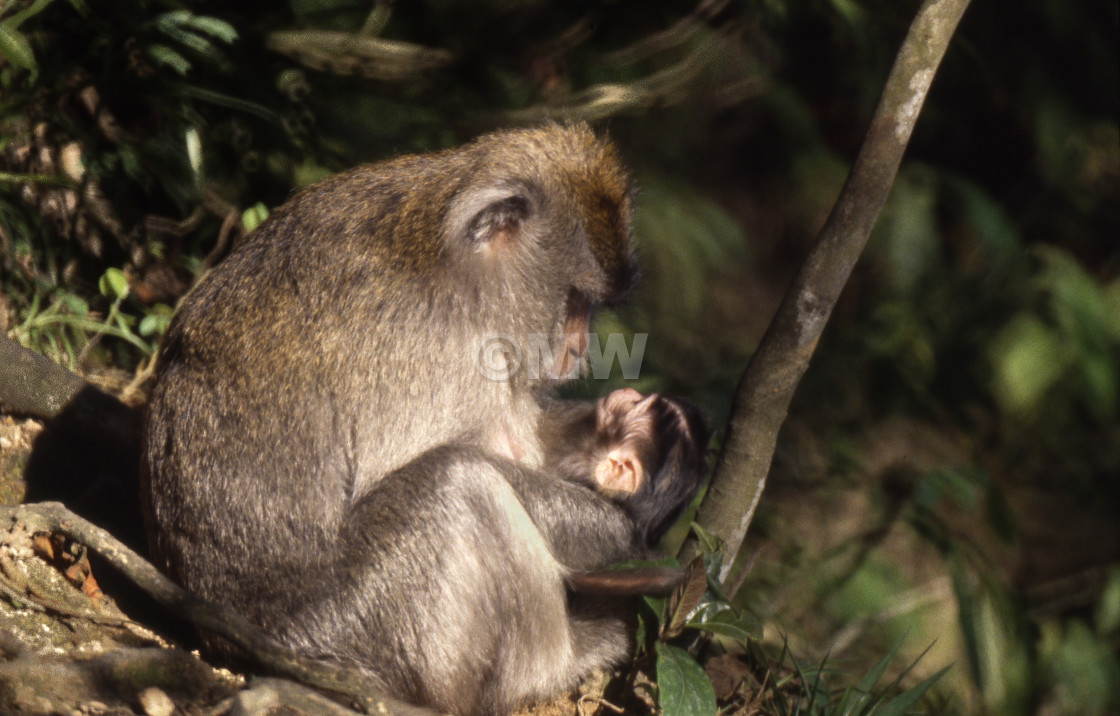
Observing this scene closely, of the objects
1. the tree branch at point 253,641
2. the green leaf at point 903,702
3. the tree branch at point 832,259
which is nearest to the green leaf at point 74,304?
the tree branch at point 253,641

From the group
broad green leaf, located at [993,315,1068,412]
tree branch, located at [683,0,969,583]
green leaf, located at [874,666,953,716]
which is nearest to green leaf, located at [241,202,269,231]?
tree branch, located at [683,0,969,583]

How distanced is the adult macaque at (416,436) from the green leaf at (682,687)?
0.42m

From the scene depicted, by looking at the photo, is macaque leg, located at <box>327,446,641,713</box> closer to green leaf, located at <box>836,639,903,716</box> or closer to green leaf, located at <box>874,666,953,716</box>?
green leaf, located at <box>836,639,903,716</box>

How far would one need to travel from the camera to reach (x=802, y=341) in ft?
11.1

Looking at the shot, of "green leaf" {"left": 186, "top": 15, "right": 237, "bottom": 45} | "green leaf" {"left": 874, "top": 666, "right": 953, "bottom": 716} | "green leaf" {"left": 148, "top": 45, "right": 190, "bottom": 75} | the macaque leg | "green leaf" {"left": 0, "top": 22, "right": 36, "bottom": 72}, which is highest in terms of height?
"green leaf" {"left": 0, "top": 22, "right": 36, "bottom": 72}

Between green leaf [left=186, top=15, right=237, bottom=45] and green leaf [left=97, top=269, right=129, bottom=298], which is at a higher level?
green leaf [left=186, top=15, right=237, bottom=45]

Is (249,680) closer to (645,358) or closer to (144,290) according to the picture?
(144,290)

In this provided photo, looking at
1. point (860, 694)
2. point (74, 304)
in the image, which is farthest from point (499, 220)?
point (74, 304)

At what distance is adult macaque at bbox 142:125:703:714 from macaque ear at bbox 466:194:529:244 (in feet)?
0.03

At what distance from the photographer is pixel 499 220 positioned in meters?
3.75

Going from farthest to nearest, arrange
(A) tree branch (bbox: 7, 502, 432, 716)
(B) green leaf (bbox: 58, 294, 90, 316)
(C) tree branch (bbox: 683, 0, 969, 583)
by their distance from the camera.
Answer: (B) green leaf (bbox: 58, 294, 90, 316) < (C) tree branch (bbox: 683, 0, 969, 583) < (A) tree branch (bbox: 7, 502, 432, 716)

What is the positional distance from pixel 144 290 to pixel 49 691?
2943 mm

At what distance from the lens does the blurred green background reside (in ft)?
16.4

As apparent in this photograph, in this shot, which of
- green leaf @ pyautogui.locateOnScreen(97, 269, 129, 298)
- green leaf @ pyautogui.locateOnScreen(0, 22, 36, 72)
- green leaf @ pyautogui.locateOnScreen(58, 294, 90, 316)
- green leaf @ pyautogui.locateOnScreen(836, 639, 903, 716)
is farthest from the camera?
green leaf @ pyautogui.locateOnScreen(97, 269, 129, 298)
